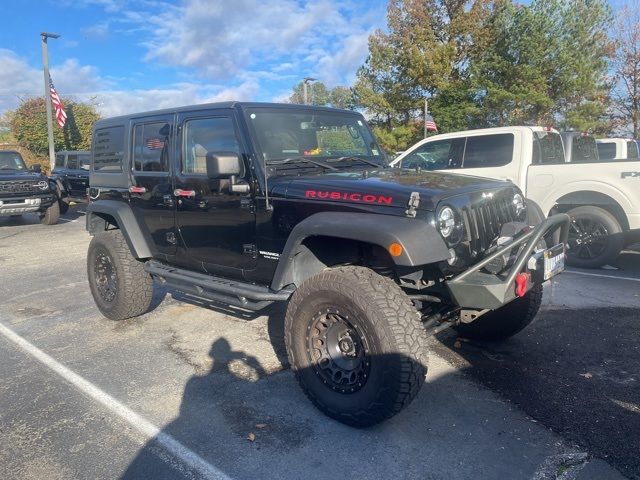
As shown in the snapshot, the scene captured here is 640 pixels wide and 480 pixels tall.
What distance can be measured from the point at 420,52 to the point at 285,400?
25057 millimetres

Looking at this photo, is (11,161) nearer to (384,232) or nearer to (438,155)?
(438,155)

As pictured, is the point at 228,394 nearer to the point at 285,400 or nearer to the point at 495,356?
the point at 285,400

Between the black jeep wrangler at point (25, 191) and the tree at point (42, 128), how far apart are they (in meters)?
12.6

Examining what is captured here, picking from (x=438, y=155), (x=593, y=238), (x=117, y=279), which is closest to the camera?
(x=117, y=279)

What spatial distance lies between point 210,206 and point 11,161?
11.6 meters

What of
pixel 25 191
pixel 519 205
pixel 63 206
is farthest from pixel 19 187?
pixel 519 205

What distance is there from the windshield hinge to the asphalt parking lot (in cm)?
132

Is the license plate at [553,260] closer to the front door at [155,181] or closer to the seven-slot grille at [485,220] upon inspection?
the seven-slot grille at [485,220]

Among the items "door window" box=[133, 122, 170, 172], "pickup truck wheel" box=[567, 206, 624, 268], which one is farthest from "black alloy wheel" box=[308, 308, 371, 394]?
"pickup truck wheel" box=[567, 206, 624, 268]

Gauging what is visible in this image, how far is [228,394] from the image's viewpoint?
3.60 meters

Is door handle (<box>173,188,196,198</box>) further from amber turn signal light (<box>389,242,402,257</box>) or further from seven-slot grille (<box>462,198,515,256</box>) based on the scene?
seven-slot grille (<box>462,198,515,256</box>)

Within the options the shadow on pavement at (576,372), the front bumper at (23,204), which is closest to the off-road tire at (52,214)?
the front bumper at (23,204)

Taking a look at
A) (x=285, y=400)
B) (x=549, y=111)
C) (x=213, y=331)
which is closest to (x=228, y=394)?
(x=285, y=400)

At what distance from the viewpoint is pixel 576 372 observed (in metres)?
3.81
